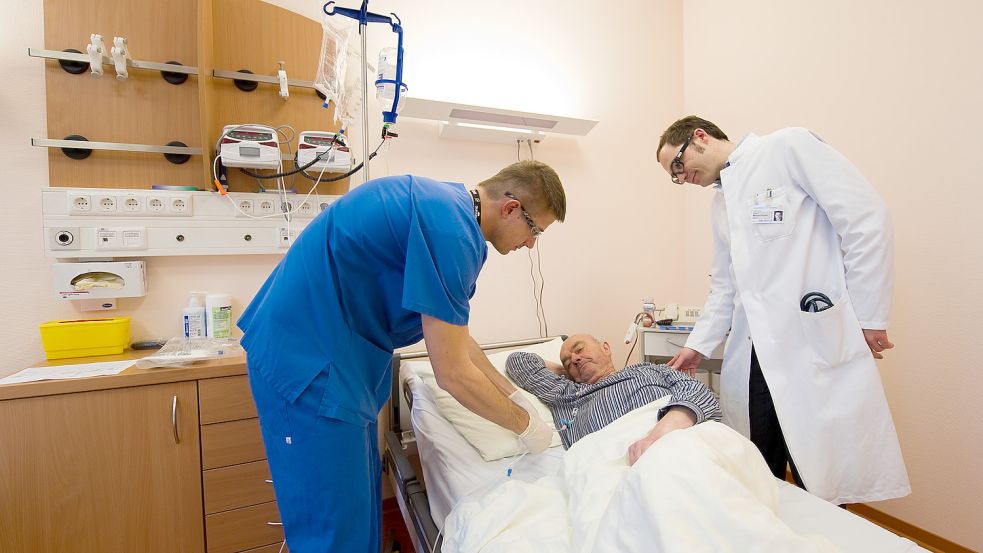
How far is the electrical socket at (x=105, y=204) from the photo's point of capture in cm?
180

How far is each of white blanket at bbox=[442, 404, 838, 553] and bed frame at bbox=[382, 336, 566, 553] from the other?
0.21 m

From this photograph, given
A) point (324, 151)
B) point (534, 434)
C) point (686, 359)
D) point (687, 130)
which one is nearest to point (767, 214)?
point (687, 130)

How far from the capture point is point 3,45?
174 centimetres

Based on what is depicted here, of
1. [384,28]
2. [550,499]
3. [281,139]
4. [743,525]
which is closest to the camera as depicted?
[743,525]

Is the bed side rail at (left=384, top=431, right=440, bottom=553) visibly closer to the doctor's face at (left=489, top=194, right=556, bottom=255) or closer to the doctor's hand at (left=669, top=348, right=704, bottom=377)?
the doctor's face at (left=489, top=194, right=556, bottom=255)

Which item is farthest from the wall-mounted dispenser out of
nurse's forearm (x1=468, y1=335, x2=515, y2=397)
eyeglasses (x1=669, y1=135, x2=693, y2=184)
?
eyeglasses (x1=669, y1=135, x2=693, y2=184)

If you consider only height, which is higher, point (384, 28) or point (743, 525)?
point (384, 28)

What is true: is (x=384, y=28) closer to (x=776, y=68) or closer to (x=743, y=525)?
(x=776, y=68)

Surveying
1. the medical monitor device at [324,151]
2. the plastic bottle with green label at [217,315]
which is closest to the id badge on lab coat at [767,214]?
the medical monitor device at [324,151]

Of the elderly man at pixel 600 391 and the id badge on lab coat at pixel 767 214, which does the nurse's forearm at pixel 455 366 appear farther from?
the id badge on lab coat at pixel 767 214

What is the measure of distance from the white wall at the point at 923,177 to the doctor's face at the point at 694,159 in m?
0.91

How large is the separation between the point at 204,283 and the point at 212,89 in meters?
0.85

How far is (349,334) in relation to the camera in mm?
1151

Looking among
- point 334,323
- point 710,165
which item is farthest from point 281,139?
point 710,165
